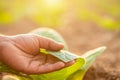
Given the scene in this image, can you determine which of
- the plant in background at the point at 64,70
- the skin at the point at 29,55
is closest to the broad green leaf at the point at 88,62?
the plant in background at the point at 64,70

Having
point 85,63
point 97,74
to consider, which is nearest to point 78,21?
→ point 97,74

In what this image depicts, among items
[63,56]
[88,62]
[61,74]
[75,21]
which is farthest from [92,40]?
[63,56]

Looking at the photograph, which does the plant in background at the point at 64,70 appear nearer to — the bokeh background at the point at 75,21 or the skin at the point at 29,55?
the skin at the point at 29,55

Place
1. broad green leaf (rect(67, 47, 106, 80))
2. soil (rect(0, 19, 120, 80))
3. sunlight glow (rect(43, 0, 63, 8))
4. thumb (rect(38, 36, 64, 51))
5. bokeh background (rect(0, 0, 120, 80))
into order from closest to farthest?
thumb (rect(38, 36, 64, 51)) < broad green leaf (rect(67, 47, 106, 80)) < soil (rect(0, 19, 120, 80)) < bokeh background (rect(0, 0, 120, 80)) < sunlight glow (rect(43, 0, 63, 8))

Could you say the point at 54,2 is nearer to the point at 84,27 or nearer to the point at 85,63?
the point at 84,27

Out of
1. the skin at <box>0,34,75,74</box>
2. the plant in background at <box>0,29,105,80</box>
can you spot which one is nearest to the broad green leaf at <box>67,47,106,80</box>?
the plant in background at <box>0,29,105,80</box>

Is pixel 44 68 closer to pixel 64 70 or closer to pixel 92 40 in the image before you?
pixel 64 70

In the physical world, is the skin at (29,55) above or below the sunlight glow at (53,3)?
below

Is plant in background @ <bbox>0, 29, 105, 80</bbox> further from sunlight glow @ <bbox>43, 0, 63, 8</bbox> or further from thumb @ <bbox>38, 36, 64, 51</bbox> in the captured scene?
sunlight glow @ <bbox>43, 0, 63, 8</bbox>
